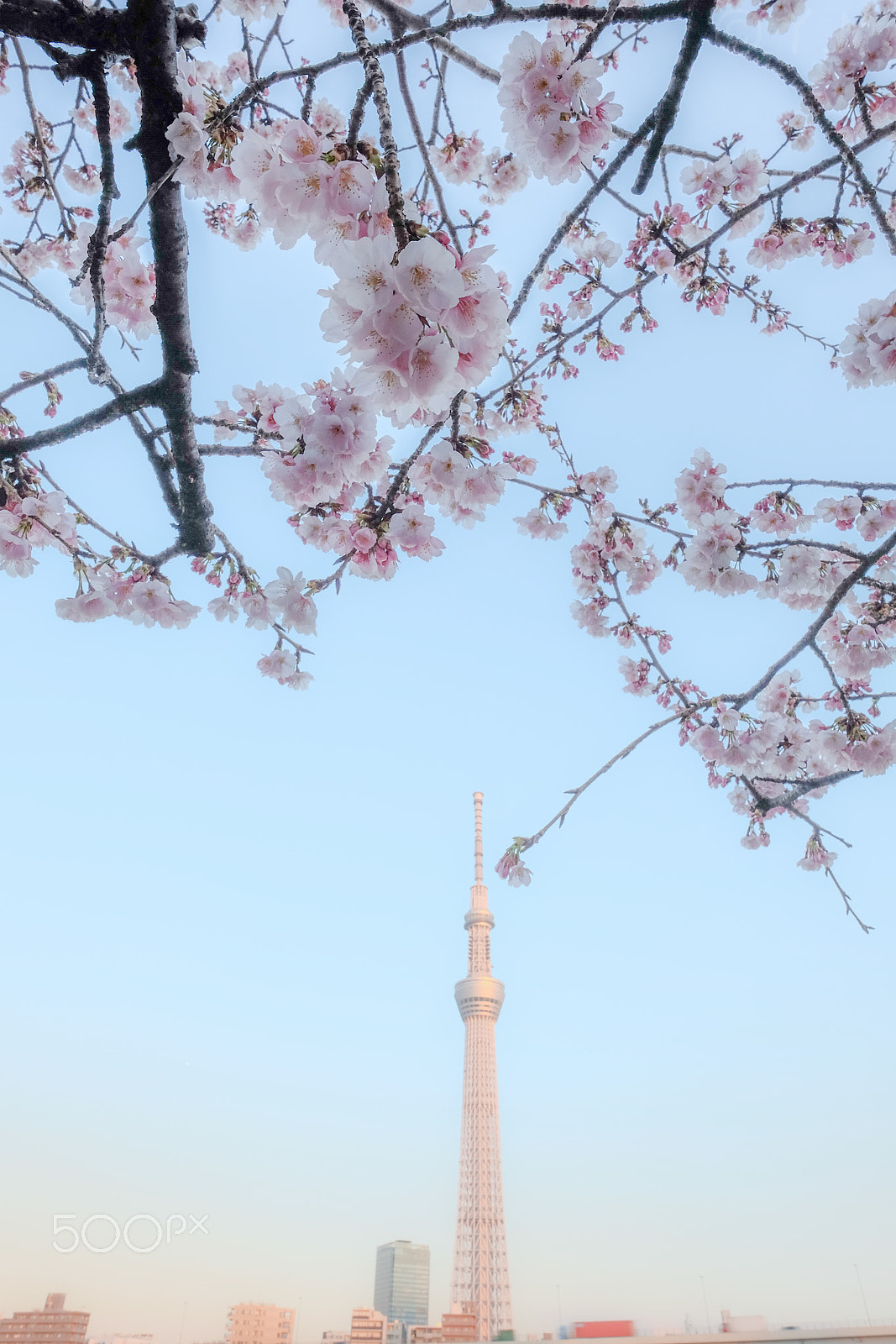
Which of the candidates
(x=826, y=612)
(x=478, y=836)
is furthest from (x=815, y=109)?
(x=478, y=836)

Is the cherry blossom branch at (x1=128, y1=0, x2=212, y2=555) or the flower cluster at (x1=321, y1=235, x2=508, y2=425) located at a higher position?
the cherry blossom branch at (x1=128, y1=0, x2=212, y2=555)

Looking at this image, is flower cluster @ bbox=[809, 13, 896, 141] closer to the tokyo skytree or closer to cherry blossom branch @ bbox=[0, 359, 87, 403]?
cherry blossom branch @ bbox=[0, 359, 87, 403]

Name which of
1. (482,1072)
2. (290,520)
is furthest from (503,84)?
(482,1072)

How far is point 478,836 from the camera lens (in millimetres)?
37094

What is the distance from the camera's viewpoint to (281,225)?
1035 mm

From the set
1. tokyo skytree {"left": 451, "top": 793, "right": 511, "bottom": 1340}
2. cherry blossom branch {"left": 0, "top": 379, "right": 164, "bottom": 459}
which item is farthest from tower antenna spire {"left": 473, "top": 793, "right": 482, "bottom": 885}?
cherry blossom branch {"left": 0, "top": 379, "right": 164, "bottom": 459}

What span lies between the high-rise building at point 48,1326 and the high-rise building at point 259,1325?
316 inches

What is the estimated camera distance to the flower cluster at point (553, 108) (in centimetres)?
135

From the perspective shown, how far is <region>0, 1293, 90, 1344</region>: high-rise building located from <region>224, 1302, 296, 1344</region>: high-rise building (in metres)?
8.01

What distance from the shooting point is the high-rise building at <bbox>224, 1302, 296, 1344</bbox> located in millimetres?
34969

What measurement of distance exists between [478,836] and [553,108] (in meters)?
37.0

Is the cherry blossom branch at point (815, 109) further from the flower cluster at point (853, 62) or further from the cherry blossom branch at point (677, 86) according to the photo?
the flower cluster at point (853, 62)

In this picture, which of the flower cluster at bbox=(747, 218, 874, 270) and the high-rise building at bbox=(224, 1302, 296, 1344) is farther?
the high-rise building at bbox=(224, 1302, 296, 1344)

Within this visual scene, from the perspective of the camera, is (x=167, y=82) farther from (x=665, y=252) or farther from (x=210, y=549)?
(x=665, y=252)
